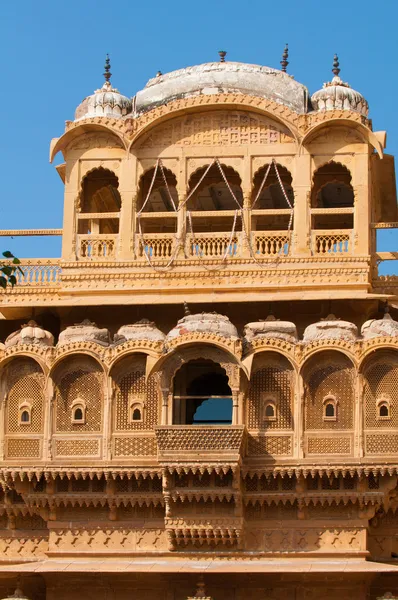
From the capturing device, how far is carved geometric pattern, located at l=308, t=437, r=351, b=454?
2602 centimetres

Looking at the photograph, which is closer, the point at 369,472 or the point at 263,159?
the point at 369,472

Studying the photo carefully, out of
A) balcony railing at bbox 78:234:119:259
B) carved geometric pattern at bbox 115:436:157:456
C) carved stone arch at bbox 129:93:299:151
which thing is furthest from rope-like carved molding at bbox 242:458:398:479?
carved stone arch at bbox 129:93:299:151

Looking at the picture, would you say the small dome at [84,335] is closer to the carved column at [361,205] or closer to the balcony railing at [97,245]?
the balcony railing at [97,245]

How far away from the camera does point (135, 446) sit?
86.5 feet

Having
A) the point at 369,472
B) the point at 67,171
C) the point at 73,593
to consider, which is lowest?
the point at 73,593

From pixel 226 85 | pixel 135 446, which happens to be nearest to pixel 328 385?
pixel 135 446

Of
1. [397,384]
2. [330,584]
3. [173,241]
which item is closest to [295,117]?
[173,241]

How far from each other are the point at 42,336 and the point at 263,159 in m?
4.40

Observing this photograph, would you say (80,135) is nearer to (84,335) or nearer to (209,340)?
(84,335)

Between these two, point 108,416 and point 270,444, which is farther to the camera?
point 108,416

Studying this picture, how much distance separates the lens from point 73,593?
2642 centimetres

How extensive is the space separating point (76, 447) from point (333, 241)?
4957 millimetres

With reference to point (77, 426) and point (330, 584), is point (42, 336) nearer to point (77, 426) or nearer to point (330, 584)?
point (77, 426)

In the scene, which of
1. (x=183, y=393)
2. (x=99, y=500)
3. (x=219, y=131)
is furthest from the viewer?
(x=219, y=131)
